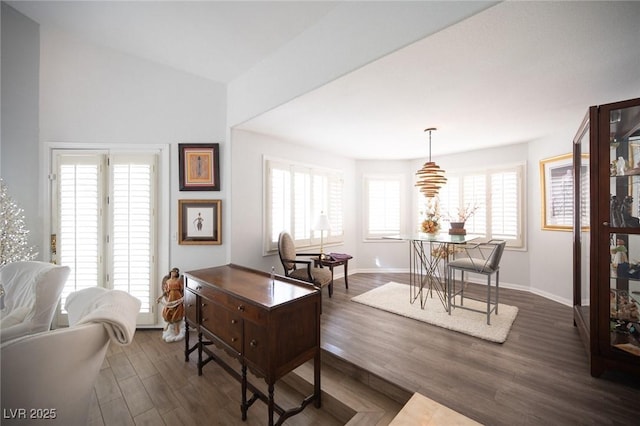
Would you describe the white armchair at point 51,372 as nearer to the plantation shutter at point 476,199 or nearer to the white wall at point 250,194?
the white wall at point 250,194

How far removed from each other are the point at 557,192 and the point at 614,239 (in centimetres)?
215

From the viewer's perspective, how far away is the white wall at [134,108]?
111 inches

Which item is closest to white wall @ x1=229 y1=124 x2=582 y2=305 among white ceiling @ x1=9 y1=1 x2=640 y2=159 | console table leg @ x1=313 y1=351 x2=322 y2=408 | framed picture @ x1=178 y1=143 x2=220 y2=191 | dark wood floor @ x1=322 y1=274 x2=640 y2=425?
framed picture @ x1=178 y1=143 x2=220 y2=191

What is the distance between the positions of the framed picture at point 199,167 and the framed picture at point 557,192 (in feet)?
15.1

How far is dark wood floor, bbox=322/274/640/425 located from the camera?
167 centimetres

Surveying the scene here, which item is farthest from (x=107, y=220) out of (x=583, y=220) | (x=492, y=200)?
(x=492, y=200)

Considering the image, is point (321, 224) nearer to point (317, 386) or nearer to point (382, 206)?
point (382, 206)

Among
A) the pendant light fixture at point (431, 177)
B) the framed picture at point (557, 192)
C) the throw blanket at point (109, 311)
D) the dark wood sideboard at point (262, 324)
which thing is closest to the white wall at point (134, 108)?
the dark wood sideboard at point (262, 324)

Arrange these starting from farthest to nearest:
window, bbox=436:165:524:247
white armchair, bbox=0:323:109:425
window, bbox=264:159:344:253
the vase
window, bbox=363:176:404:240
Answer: window, bbox=363:176:404:240, window, bbox=436:165:524:247, window, bbox=264:159:344:253, the vase, white armchair, bbox=0:323:109:425

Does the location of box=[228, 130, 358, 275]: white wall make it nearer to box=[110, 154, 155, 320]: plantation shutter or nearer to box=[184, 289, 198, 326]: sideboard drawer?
box=[184, 289, 198, 326]: sideboard drawer

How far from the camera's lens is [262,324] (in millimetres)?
1695

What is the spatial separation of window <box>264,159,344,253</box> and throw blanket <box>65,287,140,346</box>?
204cm

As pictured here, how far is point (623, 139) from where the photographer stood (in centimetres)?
191

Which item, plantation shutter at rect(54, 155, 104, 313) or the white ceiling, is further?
plantation shutter at rect(54, 155, 104, 313)
